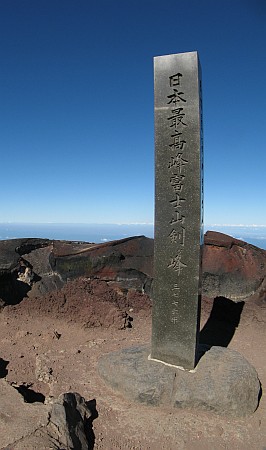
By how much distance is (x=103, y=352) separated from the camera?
6.53m

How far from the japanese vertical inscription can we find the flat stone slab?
0.30m

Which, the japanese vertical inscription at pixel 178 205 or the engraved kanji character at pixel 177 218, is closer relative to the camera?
the japanese vertical inscription at pixel 178 205

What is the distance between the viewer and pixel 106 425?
14.1 feet

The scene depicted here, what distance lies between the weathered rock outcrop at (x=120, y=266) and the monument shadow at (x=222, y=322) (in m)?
0.20

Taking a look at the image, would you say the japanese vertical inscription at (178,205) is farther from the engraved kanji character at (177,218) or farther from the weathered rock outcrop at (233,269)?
the weathered rock outcrop at (233,269)

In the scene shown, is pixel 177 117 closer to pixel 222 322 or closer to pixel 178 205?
pixel 178 205

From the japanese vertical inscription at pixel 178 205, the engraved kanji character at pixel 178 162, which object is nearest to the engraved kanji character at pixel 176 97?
the japanese vertical inscription at pixel 178 205

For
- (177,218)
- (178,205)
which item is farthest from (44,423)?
(178,205)

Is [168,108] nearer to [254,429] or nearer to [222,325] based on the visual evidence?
[254,429]

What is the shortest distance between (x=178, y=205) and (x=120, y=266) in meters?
4.38

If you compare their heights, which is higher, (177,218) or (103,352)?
(177,218)

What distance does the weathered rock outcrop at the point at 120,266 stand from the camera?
28.6 ft

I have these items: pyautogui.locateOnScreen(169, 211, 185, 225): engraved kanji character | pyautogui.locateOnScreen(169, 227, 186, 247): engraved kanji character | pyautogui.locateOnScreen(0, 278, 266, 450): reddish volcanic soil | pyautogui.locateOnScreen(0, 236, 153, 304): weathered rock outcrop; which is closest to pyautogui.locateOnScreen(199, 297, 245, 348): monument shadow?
pyautogui.locateOnScreen(0, 278, 266, 450): reddish volcanic soil

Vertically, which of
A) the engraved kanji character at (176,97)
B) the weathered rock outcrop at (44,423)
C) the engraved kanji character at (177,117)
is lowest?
the weathered rock outcrop at (44,423)
